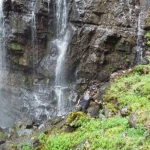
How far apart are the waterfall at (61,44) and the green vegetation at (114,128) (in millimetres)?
7203

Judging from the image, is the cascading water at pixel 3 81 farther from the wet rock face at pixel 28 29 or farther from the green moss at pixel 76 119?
the green moss at pixel 76 119

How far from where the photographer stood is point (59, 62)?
2075 cm

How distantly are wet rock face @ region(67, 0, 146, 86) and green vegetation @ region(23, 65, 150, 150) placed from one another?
17.4 feet

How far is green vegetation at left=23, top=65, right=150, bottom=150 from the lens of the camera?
8.67 m

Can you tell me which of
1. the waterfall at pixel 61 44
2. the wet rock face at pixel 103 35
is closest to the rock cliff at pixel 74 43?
the wet rock face at pixel 103 35

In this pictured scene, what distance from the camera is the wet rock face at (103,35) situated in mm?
18766

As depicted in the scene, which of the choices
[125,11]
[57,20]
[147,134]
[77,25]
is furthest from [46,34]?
[147,134]

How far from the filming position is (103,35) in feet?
62.3

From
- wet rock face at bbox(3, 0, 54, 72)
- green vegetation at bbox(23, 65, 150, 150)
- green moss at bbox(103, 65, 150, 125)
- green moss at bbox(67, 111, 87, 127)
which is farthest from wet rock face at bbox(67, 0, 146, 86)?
green moss at bbox(67, 111, 87, 127)

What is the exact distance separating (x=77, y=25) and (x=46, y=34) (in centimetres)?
258

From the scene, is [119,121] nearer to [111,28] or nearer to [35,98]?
[111,28]

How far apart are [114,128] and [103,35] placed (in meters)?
10.4

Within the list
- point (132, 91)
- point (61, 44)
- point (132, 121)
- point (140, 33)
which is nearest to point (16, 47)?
point (61, 44)

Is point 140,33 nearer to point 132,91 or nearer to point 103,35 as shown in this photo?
point 103,35
